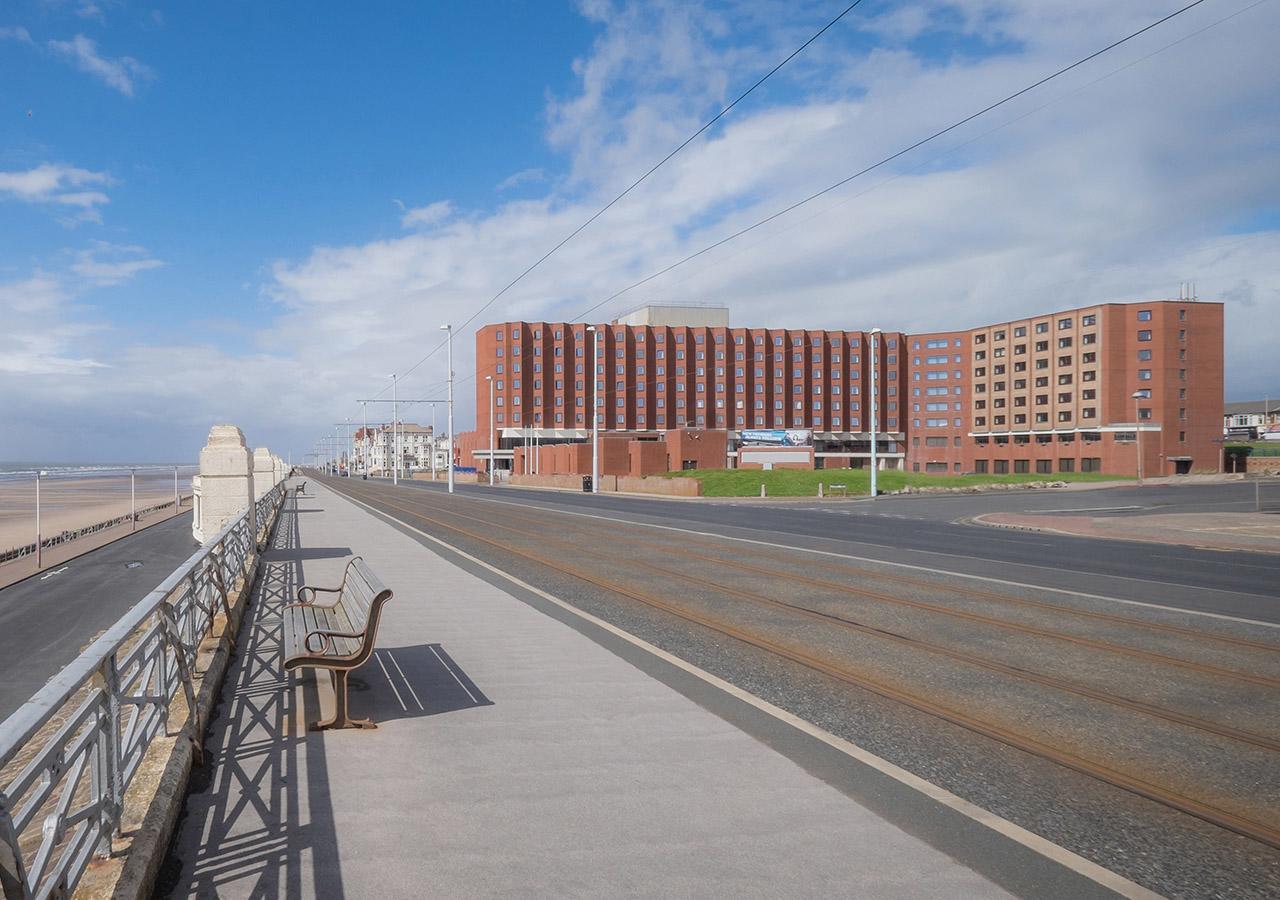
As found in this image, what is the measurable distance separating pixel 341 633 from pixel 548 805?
8.16ft

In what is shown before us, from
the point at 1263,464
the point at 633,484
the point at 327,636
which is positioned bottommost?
the point at 633,484

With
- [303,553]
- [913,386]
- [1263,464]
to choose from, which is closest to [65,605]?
[303,553]

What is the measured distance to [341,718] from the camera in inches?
219

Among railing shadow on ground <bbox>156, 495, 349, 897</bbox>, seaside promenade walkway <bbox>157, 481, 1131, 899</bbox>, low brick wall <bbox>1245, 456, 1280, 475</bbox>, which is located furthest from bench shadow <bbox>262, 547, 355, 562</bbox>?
low brick wall <bbox>1245, 456, 1280, 475</bbox>

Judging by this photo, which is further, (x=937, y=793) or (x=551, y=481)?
(x=551, y=481)

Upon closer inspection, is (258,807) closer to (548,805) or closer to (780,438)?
(548,805)

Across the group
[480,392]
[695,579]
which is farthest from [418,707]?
[480,392]

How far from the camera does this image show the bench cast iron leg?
5.51 meters

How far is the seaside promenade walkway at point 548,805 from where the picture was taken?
352cm

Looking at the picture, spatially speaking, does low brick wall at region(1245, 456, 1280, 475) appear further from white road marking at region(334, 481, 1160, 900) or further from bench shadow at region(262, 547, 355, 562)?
white road marking at region(334, 481, 1160, 900)

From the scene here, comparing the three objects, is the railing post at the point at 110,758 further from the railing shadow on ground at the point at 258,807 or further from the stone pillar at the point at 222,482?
the stone pillar at the point at 222,482

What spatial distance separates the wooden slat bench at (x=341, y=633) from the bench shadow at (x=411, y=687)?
0.96 feet

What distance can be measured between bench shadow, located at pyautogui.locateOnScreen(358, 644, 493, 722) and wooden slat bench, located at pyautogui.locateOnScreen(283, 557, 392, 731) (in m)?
0.29

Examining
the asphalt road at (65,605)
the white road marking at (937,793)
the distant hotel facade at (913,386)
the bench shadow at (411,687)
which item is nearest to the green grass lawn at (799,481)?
the asphalt road at (65,605)
